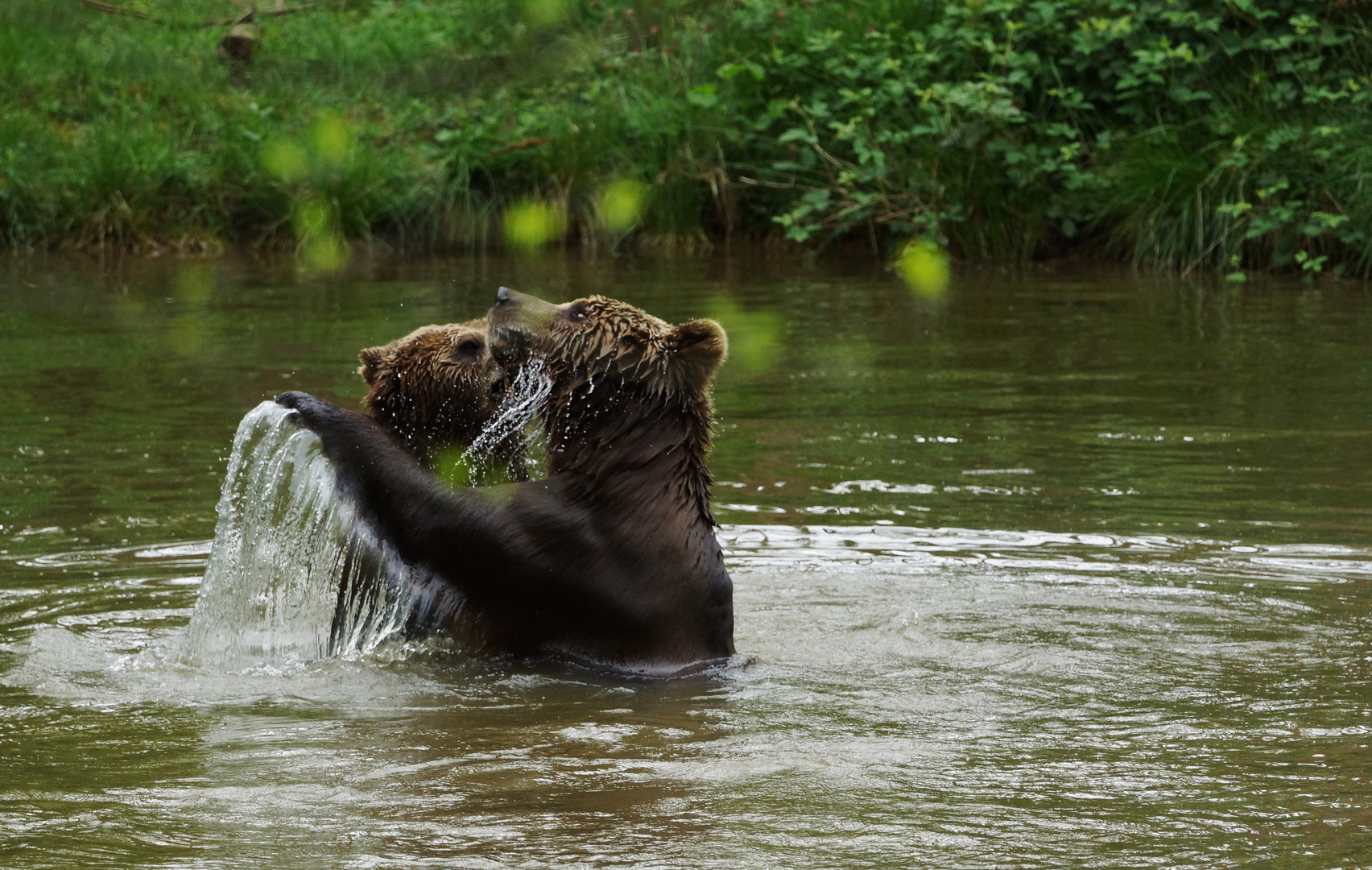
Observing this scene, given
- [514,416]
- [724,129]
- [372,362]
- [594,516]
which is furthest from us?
[724,129]

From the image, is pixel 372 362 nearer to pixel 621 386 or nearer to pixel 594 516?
pixel 621 386

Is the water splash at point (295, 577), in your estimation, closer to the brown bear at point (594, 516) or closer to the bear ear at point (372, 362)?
the brown bear at point (594, 516)

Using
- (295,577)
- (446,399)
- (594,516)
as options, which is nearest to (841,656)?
(594,516)

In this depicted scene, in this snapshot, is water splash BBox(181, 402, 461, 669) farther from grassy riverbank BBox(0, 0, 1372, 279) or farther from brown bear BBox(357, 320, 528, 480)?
grassy riverbank BBox(0, 0, 1372, 279)

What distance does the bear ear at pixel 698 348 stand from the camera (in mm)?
6055

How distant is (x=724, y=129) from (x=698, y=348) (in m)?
11.3

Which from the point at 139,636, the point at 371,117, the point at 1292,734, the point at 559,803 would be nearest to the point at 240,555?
the point at 139,636

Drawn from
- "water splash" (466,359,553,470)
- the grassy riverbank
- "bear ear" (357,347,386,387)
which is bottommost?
"water splash" (466,359,553,470)

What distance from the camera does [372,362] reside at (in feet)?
21.0

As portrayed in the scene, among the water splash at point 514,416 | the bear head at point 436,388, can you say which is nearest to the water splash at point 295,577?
the bear head at point 436,388

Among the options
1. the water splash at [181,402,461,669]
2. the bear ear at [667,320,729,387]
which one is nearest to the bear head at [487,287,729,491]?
the bear ear at [667,320,729,387]

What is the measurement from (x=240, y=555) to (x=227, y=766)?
1.45 meters

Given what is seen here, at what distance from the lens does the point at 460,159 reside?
57.6ft

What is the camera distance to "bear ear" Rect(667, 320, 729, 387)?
6055mm
